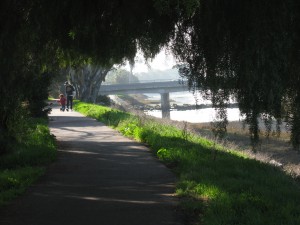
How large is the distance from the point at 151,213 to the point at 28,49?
2.93m

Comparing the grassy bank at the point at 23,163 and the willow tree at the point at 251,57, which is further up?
the willow tree at the point at 251,57

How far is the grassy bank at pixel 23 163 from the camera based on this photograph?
804 centimetres

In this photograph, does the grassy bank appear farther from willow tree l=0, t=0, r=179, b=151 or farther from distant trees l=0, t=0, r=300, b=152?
willow tree l=0, t=0, r=179, b=151

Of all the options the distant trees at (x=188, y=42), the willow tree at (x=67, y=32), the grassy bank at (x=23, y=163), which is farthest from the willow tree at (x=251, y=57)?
the grassy bank at (x=23, y=163)

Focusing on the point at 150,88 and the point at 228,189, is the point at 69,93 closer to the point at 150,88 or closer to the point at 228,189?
the point at 228,189

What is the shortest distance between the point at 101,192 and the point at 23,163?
10.2ft

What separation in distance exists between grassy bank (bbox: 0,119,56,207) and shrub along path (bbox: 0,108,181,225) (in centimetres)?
21

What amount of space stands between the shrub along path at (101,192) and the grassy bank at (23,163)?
0.21 metres

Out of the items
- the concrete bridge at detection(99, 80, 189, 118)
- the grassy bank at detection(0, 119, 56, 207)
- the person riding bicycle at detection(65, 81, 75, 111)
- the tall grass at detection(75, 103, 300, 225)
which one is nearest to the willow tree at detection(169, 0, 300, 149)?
the tall grass at detection(75, 103, 300, 225)

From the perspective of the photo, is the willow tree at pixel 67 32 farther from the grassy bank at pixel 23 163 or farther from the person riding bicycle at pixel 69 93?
the person riding bicycle at pixel 69 93

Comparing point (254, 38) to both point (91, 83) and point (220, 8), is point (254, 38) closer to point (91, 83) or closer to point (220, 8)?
point (220, 8)

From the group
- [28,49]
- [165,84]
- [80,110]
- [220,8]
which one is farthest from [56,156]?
[165,84]

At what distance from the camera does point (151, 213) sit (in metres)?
6.46

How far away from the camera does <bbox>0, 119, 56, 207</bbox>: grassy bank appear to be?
8041 millimetres
